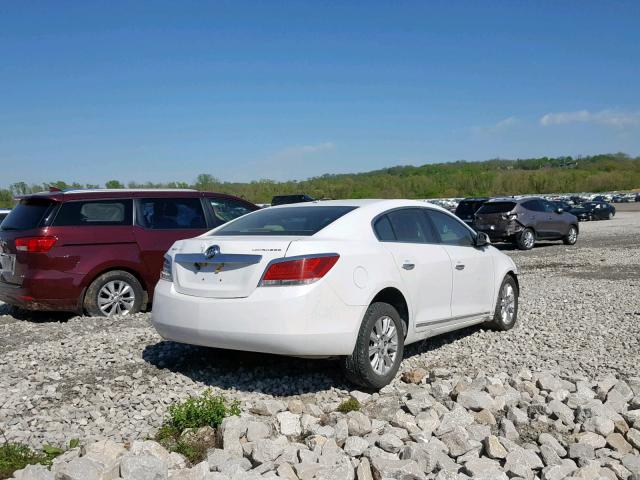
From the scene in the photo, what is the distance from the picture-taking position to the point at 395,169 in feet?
529

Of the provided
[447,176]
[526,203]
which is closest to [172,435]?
[526,203]

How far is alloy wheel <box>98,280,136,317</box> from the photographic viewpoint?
A: 29.1ft

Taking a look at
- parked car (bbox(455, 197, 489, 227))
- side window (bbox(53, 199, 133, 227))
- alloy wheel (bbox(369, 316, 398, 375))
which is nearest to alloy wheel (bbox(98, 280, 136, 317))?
side window (bbox(53, 199, 133, 227))

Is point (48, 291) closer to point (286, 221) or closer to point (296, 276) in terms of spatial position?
point (286, 221)

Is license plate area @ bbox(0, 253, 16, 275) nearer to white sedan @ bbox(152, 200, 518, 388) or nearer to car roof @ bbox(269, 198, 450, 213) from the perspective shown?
white sedan @ bbox(152, 200, 518, 388)

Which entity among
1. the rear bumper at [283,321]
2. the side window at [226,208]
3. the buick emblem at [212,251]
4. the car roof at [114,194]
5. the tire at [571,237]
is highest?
the car roof at [114,194]

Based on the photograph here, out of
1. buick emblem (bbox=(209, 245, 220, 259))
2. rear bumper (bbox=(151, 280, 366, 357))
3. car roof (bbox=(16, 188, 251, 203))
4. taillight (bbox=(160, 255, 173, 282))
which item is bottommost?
rear bumper (bbox=(151, 280, 366, 357))

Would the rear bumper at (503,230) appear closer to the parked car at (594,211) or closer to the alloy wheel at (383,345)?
the alloy wheel at (383,345)

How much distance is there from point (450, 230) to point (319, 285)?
8.24 ft

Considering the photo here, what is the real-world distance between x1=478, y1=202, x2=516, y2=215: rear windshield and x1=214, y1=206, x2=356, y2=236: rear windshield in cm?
1655

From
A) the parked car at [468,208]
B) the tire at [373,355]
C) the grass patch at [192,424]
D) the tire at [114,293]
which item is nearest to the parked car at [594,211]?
the parked car at [468,208]

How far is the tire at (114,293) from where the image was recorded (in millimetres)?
8758

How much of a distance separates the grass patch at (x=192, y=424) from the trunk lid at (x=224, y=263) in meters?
0.87

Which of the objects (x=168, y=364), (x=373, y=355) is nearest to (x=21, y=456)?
(x=168, y=364)
